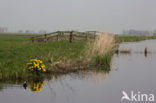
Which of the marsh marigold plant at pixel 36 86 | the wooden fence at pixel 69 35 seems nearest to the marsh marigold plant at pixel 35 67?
the marsh marigold plant at pixel 36 86

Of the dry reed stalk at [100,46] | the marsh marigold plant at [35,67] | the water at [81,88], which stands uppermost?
the dry reed stalk at [100,46]

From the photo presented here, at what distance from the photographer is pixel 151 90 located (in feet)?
33.3

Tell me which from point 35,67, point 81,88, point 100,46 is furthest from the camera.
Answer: point 100,46

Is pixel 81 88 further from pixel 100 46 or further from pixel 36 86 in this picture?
pixel 100 46

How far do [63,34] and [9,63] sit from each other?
57.3 ft

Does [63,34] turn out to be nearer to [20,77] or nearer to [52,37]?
[52,37]

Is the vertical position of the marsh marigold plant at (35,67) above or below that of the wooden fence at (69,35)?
below

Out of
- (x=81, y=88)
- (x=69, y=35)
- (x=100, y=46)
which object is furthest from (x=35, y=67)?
(x=69, y=35)

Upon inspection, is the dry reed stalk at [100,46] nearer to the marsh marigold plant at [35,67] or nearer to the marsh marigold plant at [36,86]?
the marsh marigold plant at [35,67]

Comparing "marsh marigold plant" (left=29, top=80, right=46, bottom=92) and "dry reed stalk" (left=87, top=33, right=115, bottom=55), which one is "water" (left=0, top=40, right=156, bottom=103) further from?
"dry reed stalk" (left=87, top=33, right=115, bottom=55)

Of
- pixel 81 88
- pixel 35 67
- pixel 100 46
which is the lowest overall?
Result: pixel 81 88

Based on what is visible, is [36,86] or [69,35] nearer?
[36,86]

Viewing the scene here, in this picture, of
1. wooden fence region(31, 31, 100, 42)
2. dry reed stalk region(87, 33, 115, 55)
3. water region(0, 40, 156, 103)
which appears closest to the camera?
water region(0, 40, 156, 103)

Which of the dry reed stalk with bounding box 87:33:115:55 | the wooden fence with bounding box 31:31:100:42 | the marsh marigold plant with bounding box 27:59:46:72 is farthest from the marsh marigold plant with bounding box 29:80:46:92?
the wooden fence with bounding box 31:31:100:42
